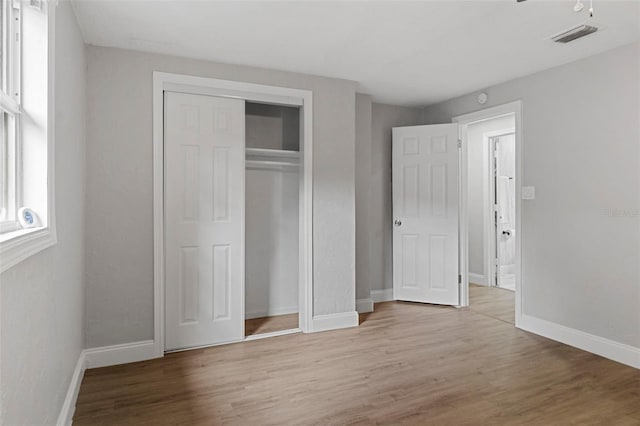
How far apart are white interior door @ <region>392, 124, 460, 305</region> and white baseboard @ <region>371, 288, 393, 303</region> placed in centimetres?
8

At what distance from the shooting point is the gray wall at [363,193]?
430cm

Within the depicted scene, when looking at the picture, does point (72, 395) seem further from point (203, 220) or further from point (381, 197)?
point (381, 197)

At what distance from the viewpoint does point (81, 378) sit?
8.54 ft

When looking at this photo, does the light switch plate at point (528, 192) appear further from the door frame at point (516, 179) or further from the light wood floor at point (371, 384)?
the light wood floor at point (371, 384)

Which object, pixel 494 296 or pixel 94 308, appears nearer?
pixel 94 308

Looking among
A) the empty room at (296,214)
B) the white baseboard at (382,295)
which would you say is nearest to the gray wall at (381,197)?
the white baseboard at (382,295)

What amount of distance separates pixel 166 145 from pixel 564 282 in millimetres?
3557

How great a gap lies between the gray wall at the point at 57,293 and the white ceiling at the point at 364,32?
0.45 meters

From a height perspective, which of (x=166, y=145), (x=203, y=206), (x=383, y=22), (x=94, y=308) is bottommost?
(x=94, y=308)

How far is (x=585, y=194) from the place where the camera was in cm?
321

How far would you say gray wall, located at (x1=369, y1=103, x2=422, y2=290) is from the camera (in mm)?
4750

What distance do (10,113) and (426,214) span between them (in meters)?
3.98

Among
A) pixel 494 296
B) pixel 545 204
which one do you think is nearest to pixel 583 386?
pixel 545 204

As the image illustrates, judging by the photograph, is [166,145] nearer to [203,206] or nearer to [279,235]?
[203,206]
